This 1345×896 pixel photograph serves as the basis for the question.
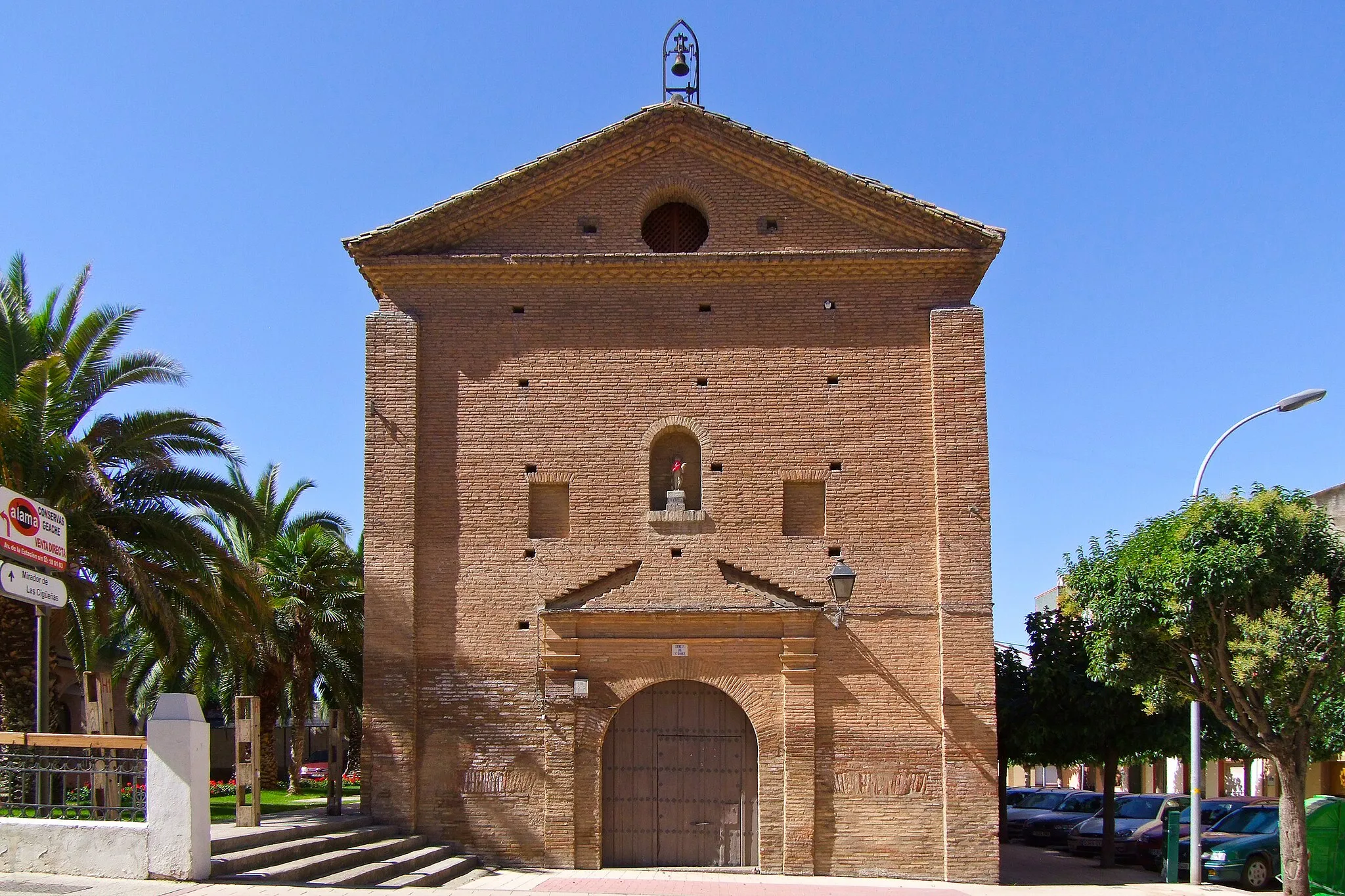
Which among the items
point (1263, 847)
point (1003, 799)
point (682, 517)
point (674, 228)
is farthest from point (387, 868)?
point (1003, 799)

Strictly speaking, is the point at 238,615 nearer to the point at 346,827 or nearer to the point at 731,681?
the point at 346,827

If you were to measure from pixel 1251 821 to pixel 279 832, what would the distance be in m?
14.7

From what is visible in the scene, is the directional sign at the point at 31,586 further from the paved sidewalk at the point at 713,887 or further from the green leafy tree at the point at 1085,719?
the green leafy tree at the point at 1085,719

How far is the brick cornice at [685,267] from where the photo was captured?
17.6 meters

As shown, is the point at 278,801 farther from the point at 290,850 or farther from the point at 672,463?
the point at 672,463

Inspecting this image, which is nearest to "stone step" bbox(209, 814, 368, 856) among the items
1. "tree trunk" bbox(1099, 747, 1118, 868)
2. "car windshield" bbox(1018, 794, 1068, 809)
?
"tree trunk" bbox(1099, 747, 1118, 868)

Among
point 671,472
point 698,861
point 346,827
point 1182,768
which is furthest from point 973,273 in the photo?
point 1182,768

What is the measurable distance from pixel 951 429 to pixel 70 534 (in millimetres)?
11462

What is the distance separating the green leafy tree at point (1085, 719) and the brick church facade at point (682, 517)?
14.3 ft

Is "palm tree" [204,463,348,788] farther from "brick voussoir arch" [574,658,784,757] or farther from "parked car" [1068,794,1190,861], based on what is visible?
"parked car" [1068,794,1190,861]

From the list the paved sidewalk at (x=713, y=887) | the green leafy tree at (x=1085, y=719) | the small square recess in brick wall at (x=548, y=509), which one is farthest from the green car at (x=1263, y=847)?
the small square recess in brick wall at (x=548, y=509)

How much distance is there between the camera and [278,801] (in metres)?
25.0

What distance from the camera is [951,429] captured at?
17.3 m

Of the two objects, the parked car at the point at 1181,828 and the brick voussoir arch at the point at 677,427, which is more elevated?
the brick voussoir arch at the point at 677,427
